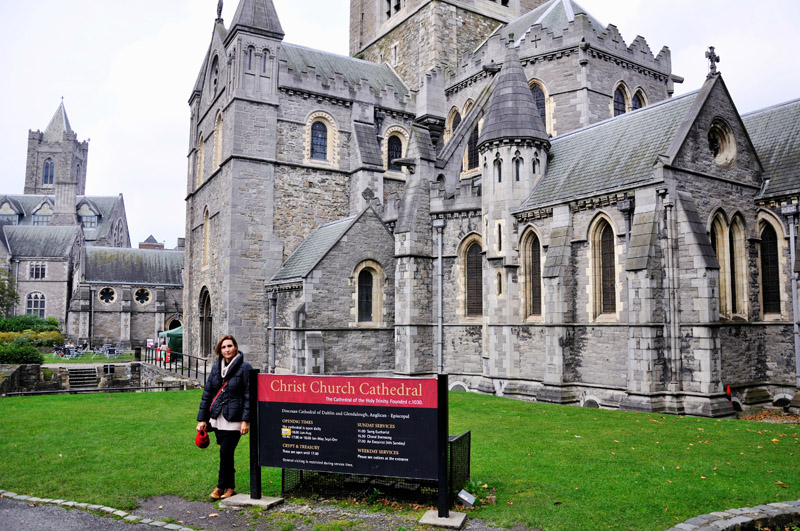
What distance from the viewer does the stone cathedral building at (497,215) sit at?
16.1 metres

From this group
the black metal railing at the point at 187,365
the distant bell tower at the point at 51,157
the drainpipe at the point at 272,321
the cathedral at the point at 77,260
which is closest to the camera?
the drainpipe at the point at 272,321

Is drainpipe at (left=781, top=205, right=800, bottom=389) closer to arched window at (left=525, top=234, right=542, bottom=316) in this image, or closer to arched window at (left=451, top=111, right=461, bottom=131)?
arched window at (left=525, top=234, right=542, bottom=316)

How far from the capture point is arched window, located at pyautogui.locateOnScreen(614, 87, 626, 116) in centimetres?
2444

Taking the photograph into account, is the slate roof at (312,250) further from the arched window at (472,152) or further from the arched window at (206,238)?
the arched window at (472,152)

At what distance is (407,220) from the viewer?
71.1ft

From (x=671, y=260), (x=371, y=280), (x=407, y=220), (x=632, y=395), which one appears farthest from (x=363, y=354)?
(x=671, y=260)

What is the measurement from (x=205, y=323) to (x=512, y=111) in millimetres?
16608

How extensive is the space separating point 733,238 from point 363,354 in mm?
12327

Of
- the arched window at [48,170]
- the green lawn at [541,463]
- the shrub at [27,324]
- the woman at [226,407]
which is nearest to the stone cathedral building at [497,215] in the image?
the green lawn at [541,463]

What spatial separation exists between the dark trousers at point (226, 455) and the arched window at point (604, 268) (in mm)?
12106

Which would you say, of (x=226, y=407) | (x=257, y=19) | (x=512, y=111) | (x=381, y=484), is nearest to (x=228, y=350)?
(x=226, y=407)

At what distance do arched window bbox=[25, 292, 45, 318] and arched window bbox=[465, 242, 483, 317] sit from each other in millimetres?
57484

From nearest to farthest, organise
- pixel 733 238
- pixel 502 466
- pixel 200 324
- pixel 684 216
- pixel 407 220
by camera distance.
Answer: pixel 502 466
pixel 684 216
pixel 733 238
pixel 407 220
pixel 200 324

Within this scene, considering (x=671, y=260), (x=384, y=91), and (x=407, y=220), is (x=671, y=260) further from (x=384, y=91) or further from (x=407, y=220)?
(x=384, y=91)
